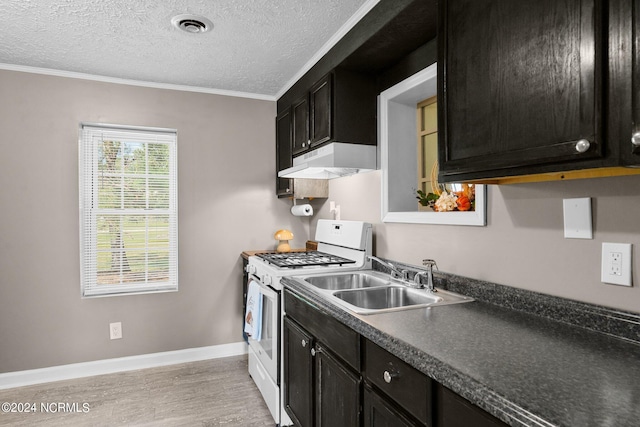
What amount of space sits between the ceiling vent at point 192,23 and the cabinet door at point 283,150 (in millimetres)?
1031

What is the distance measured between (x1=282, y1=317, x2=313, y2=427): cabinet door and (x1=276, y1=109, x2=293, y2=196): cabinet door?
4.68ft

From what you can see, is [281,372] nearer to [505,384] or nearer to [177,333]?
[177,333]

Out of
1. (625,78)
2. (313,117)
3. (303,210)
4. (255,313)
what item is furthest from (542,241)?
(303,210)

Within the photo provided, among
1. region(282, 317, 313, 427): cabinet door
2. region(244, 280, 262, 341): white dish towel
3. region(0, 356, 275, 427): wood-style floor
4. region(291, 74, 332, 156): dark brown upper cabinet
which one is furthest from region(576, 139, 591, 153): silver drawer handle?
region(0, 356, 275, 427): wood-style floor

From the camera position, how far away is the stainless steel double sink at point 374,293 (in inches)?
65.4

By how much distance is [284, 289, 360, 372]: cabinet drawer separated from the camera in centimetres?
145

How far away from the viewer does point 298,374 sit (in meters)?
2.02

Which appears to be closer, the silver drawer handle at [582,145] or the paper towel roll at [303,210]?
the silver drawer handle at [582,145]

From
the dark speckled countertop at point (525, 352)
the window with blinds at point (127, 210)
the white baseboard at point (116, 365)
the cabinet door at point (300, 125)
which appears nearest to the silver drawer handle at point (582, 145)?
the dark speckled countertop at point (525, 352)

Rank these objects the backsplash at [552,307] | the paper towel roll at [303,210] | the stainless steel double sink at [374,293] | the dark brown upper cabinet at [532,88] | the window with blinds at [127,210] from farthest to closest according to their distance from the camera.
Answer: the paper towel roll at [303,210] → the window with blinds at [127,210] → the stainless steel double sink at [374,293] → the backsplash at [552,307] → the dark brown upper cabinet at [532,88]

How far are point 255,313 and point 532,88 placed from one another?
7.00 ft

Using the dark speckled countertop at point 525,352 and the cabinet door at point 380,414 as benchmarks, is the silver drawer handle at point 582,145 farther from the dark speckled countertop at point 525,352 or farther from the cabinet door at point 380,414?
the cabinet door at point 380,414

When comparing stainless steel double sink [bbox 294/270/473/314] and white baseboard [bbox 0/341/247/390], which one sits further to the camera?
white baseboard [bbox 0/341/247/390]

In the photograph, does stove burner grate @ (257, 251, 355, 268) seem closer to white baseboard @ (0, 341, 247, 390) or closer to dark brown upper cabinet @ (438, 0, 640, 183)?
white baseboard @ (0, 341, 247, 390)
